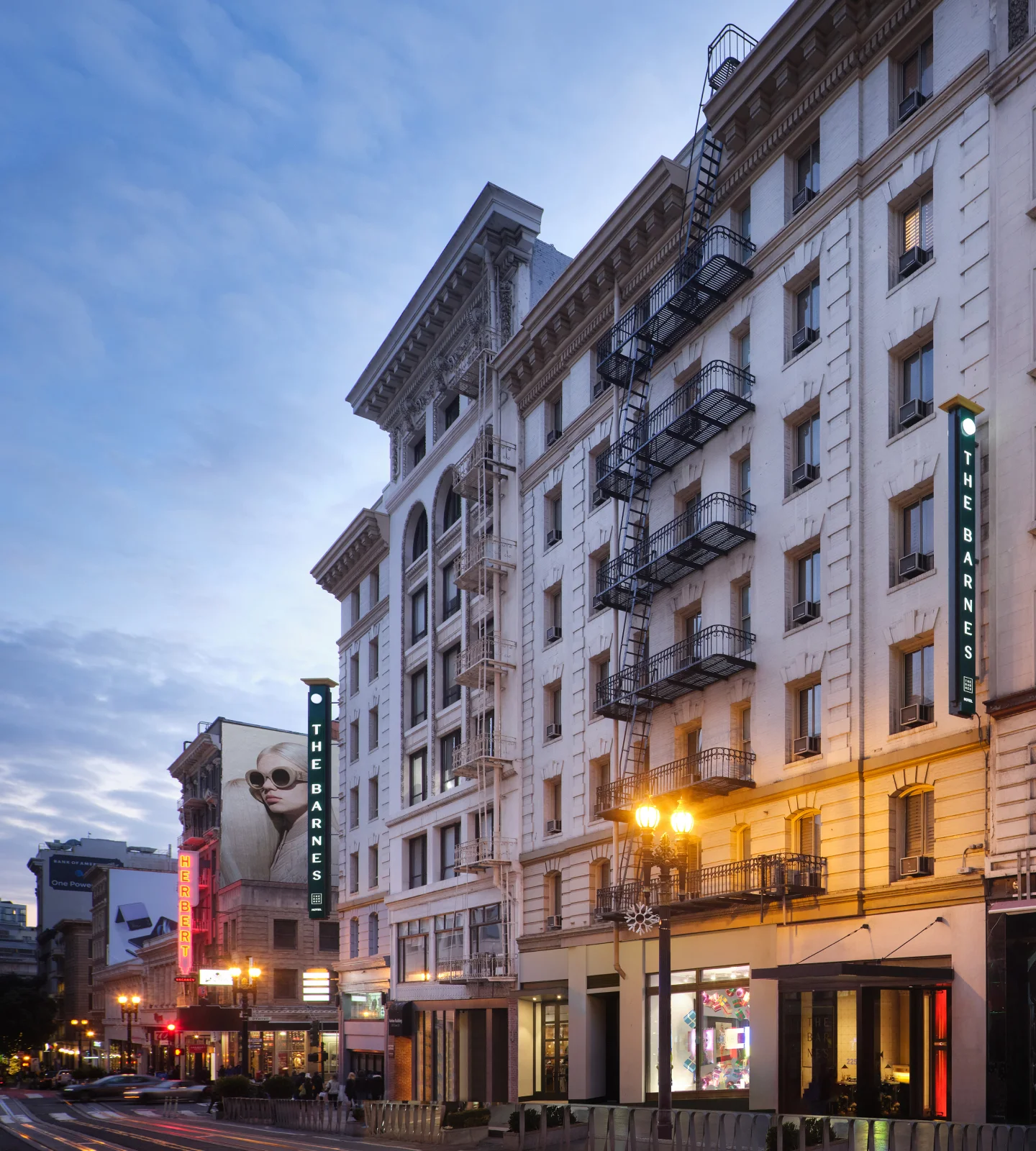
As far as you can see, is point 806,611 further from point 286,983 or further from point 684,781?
point 286,983

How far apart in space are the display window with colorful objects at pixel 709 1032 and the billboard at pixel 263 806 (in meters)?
53.6

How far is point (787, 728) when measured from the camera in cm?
3238

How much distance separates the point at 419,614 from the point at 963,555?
36.2 m

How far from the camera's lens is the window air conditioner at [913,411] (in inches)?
1147

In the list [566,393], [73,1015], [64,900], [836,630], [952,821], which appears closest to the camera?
[952,821]

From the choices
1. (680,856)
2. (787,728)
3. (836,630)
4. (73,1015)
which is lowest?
(73,1015)

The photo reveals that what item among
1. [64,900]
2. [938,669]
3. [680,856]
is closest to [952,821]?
[938,669]

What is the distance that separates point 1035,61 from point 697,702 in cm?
1745

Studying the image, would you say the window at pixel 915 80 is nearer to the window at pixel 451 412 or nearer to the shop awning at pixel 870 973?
the shop awning at pixel 870 973

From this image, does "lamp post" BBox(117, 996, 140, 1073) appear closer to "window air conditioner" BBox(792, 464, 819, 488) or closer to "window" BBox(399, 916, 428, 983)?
"window" BBox(399, 916, 428, 983)

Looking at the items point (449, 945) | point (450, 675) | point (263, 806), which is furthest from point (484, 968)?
point (263, 806)

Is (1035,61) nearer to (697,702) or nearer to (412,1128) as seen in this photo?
(697,702)

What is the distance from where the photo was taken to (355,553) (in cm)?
6744

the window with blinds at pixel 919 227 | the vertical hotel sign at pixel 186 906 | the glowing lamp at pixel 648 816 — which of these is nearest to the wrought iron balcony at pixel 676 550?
the window with blinds at pixel 919 227
